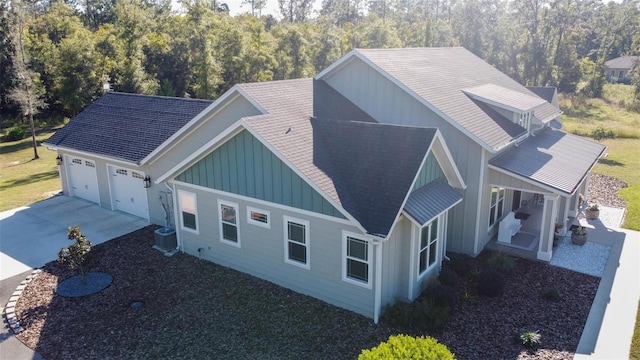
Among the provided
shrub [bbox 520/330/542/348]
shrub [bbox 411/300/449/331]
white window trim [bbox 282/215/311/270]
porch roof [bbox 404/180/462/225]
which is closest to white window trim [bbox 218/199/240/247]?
white window trim [bbox 282/215/311/270]

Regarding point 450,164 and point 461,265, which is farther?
point 461,265

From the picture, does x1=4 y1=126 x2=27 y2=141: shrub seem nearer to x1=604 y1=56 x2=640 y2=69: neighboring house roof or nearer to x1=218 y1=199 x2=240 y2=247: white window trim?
x1=218 y1=199 x2=240 y2=247: white window trim

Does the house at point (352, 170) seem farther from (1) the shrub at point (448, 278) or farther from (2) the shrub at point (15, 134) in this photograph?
(2) the shrub at point (15, 134)

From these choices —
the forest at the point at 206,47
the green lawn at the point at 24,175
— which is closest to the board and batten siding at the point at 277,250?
the green lawn at the point at 24,175

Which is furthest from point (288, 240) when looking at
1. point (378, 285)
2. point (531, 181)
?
Result: point (531, 181)

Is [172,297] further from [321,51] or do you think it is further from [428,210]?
[321,51]

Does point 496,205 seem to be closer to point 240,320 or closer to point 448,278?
point 448,278
